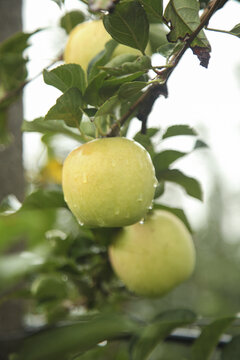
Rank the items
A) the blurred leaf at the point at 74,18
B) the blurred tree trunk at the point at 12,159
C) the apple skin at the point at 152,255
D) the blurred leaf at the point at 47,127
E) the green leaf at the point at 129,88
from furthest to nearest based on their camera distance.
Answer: the blurred tree trunk at the point at 12,159 < the blurred leaf at the point at 74,18 < the apple skin at the point at 152,255 < the blurred leaf at the point at 47,127 < the green leaf at the point at 129,88

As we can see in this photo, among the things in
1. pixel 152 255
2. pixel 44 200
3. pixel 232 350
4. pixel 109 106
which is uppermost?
pixel 109 106

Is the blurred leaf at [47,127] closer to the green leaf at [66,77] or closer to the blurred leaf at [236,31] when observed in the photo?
the green leaf at [66,77]

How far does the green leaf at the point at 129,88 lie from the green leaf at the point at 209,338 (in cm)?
34

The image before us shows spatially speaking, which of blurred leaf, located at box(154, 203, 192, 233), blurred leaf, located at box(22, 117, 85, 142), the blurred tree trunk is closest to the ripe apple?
blurred leaf, located at box(22, 117, 85, 142)

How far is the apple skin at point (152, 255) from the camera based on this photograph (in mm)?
609

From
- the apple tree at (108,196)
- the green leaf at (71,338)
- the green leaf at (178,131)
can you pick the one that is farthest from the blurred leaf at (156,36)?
the green leaf at (71,338)

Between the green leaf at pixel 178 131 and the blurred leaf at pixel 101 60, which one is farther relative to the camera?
the green leaf at pixel 178 131

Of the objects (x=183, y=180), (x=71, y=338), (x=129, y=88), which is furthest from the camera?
(x=183, y=180)

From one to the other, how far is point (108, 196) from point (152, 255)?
0.24m

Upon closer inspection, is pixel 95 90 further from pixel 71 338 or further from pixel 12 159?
pixel 12 159

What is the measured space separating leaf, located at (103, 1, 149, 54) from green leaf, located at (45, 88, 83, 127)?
7 cm

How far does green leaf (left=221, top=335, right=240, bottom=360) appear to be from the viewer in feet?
1.88

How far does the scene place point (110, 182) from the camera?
404 mm

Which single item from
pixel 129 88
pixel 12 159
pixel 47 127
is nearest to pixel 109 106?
pixel 129 88
